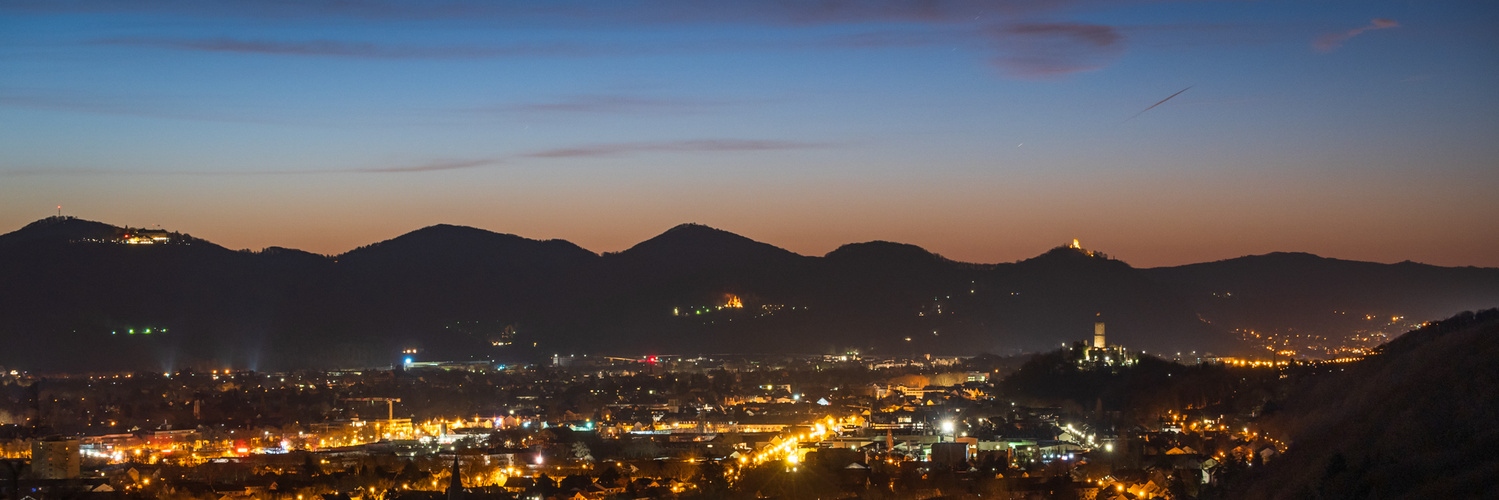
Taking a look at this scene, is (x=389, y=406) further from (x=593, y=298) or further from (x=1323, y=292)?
Result: (x=1323, y=292)

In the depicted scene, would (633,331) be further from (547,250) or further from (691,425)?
(691,425)

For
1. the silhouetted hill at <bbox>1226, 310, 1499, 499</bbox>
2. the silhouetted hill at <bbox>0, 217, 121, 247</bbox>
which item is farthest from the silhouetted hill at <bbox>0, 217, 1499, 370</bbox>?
the silhouetted hill at <bbox>1226, 310, 1499, 499</bbox>

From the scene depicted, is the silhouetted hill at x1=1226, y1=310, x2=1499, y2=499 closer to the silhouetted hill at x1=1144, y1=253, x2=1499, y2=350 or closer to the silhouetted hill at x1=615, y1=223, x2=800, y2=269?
the silhouetted hill at x1=1144, y1=253, x2=1499, y2=350

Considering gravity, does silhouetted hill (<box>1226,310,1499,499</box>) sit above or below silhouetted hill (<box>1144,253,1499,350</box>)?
below

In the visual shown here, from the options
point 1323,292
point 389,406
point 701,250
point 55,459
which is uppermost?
point 701,250

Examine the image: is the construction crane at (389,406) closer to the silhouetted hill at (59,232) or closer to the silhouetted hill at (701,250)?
the silhouetted hill at (59,232)

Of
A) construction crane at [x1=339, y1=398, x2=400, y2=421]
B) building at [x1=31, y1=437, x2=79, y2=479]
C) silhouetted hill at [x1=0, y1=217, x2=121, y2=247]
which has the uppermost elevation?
silhouetted hill at [x1=0, y1=217, x2=121, y2=247]

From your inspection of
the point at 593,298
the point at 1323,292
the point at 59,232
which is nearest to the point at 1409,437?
the point at 59,232

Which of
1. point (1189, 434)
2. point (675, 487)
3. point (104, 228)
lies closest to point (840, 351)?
point (104, 228)
